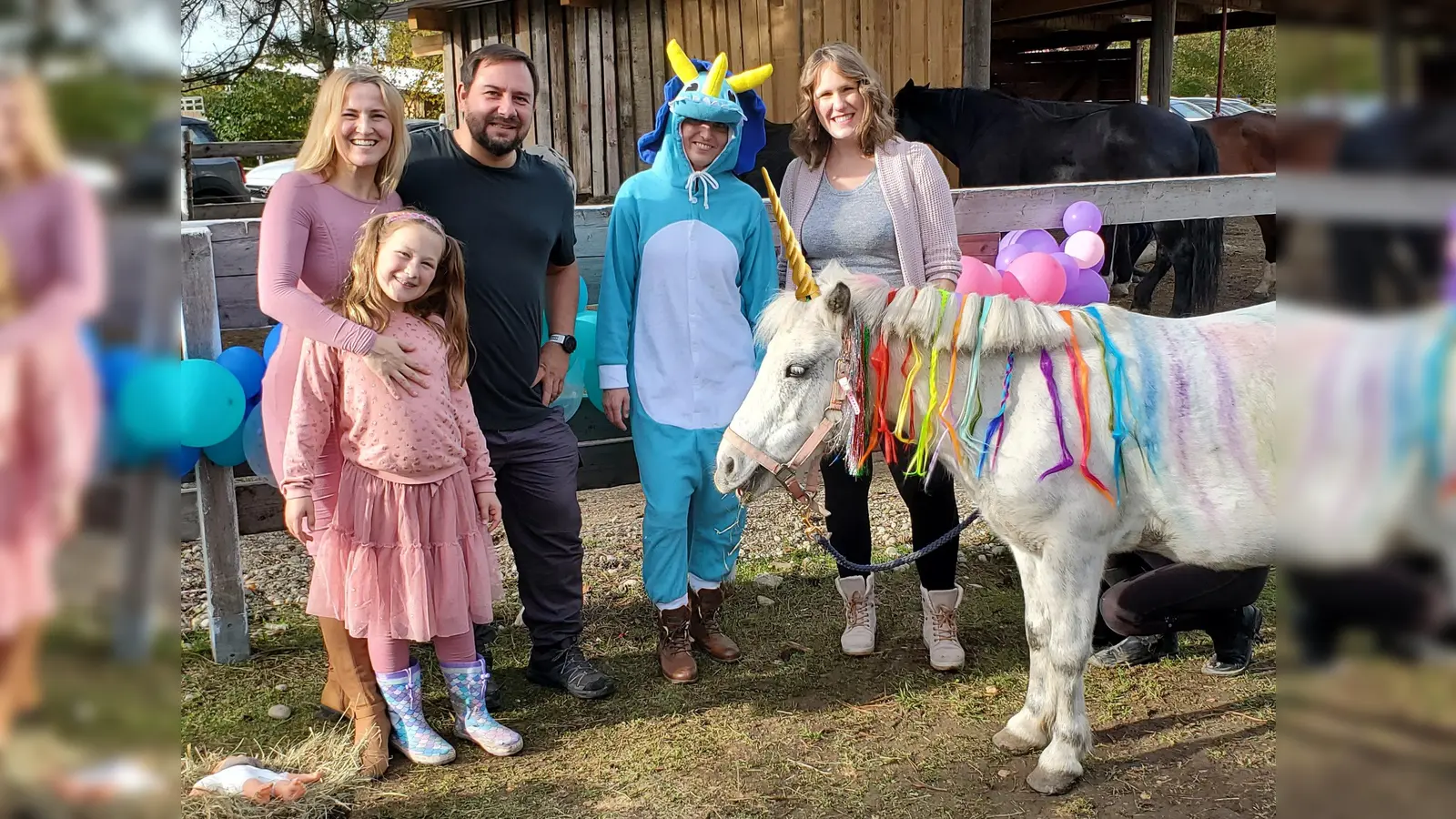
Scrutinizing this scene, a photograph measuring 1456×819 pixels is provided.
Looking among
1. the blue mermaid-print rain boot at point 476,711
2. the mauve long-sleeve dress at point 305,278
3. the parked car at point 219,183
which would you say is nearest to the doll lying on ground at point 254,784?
the blue mermaid-print rain boot at point 476,711

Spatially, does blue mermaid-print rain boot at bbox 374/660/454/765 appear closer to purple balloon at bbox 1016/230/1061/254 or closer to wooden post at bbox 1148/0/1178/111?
purple balloon at bbox 1016/230/1061/254

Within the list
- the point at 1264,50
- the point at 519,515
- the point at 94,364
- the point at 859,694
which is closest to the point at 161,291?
the point at 94,364

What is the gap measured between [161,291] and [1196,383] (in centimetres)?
260

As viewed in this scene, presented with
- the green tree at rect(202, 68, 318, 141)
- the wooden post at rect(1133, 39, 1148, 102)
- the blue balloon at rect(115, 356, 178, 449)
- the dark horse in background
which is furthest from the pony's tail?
the green tree at rect(202, 68, 318, 141)

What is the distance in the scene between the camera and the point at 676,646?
3.46m

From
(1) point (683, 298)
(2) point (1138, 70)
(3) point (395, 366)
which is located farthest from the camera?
(2) point (1138, 70)

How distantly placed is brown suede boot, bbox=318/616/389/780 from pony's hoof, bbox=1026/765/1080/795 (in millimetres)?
1753

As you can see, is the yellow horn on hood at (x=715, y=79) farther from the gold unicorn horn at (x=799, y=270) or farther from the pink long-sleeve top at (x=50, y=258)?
the pink long-sleeve top at (x=50, y=258)

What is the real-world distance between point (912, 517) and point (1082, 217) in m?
1.92

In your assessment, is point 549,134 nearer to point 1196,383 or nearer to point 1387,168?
point 1196,383

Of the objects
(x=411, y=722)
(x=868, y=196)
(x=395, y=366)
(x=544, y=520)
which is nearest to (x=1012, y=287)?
(x=868, y=196)

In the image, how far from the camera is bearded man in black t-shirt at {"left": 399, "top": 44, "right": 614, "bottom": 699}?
2904 mm

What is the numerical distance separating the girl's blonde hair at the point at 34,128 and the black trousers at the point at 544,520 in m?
2.77

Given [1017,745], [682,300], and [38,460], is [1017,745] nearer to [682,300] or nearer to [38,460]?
[682,300]
